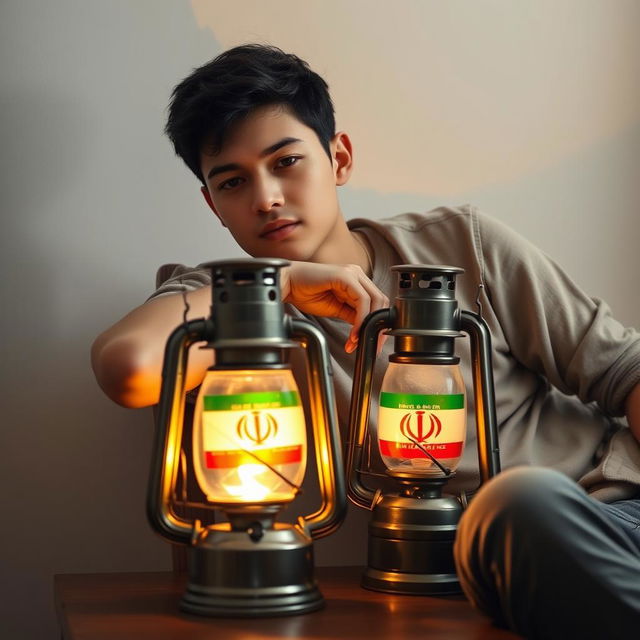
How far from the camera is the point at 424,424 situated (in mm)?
1127

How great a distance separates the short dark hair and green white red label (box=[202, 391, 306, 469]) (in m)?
0.52

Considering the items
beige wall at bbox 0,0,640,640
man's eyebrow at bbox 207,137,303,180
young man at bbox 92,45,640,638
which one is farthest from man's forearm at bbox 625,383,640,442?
man's eyebrow at bbox 207,137,303,180

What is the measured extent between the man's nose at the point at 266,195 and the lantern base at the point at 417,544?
1.47 ft

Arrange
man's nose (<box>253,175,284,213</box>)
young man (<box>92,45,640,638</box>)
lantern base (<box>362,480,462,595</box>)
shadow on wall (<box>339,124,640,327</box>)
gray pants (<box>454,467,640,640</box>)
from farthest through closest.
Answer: shadow on wall (<box>339,124,640,327</box>) < man's nose (<box>253,175,284,213</box>) < young man (<box>92,45,640,638</box>) < lantern base (<box>362,480,462,595</box>) < gray pants (<box>454,467,640,640</box>)

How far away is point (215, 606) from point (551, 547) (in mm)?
328

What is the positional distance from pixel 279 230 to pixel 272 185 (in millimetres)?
63

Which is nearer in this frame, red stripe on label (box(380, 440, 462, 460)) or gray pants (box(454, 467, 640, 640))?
gray pants (box(454, 467, 640, 640))

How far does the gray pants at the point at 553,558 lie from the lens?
899 mm

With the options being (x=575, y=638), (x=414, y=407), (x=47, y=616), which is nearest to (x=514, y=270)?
(x=414, y=407)

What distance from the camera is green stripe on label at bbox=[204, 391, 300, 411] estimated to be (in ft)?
3.23

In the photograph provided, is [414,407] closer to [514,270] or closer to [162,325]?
[162,325]

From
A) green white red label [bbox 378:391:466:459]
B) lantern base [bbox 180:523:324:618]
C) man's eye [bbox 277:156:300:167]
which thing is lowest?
lantern base [bbox 180:523:324:618]

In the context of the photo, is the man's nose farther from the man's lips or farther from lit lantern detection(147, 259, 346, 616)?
lit lantern detection(147, 259, 346, 616)

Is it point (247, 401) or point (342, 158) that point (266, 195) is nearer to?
point (342, 158)
